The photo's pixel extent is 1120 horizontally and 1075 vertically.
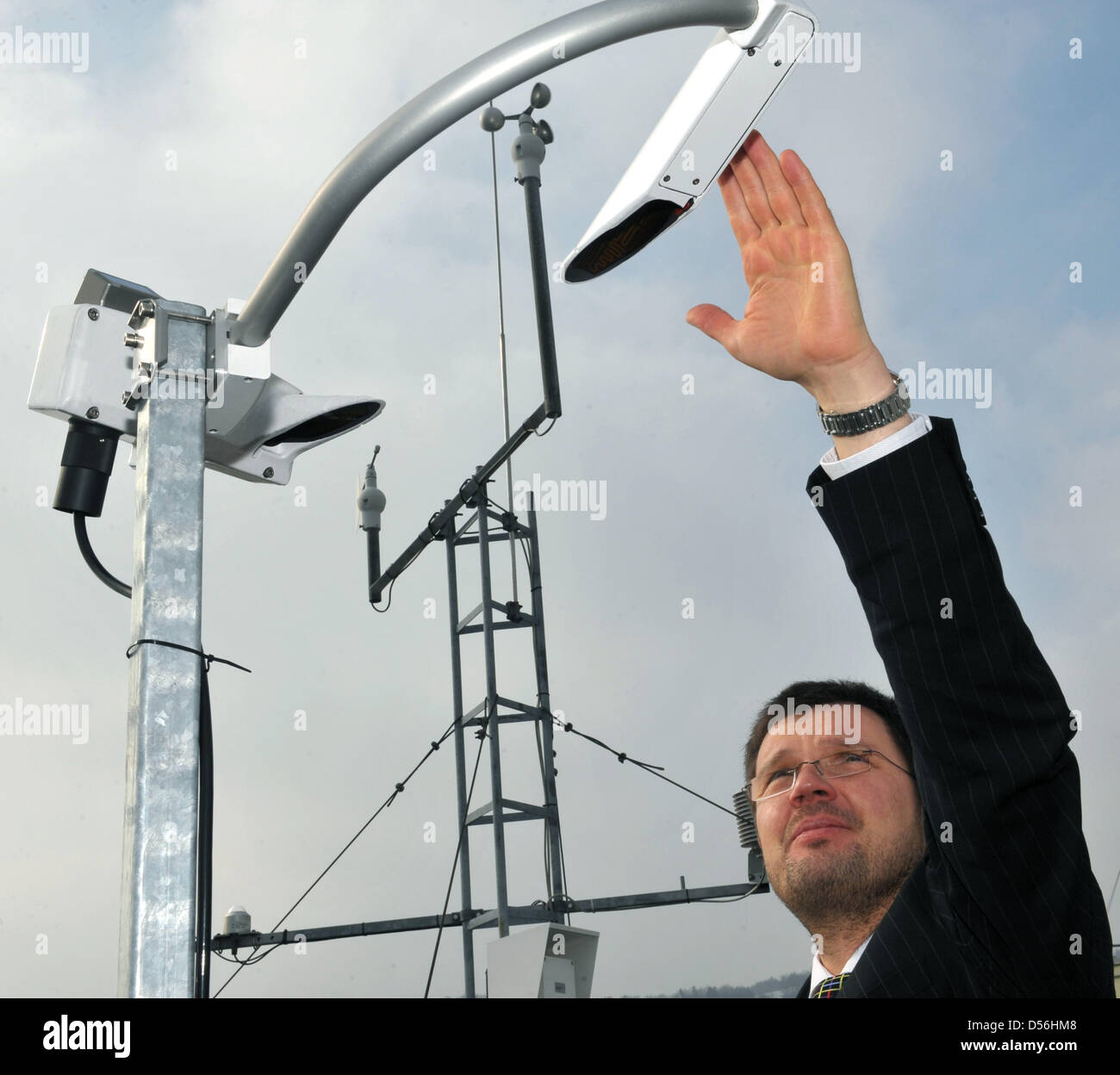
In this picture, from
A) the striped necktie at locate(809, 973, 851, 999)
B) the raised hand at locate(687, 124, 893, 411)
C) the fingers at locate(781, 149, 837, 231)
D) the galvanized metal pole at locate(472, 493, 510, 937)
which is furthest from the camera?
the galvanized metal pole at locate(472, 493, 510, 937)

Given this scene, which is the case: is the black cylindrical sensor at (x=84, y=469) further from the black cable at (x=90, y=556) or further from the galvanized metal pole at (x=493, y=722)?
the galvanized metal pole at (x=493, y=722)

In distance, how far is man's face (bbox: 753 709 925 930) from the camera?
7.54 feet

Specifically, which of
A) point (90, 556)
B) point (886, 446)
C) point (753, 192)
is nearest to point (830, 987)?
point (886, 446)

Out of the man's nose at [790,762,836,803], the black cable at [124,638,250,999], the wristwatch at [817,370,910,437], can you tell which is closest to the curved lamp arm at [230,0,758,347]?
the black cable at [124,638,250,999]

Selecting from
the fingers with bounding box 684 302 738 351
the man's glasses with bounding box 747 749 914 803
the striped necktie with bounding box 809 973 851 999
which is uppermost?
the fingers with bounding box 684 302 738 351

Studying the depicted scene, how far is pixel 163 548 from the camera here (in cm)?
178

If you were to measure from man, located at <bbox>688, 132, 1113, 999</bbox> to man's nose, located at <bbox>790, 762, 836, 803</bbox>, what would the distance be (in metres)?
0.38

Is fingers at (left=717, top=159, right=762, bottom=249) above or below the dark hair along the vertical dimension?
above

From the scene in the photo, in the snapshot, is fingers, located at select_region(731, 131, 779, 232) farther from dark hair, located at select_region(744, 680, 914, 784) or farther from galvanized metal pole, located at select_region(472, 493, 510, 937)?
galvanized metal pole, located at select_region(472, 493, 510, 937)

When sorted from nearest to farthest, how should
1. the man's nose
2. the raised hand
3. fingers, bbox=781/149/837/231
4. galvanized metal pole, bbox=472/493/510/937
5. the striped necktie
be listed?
the raised hand
fingers, bbox=781/149/837/231
the striped necktie
the man's nose
galvanized metal pole, bbox=472/493/510/937
